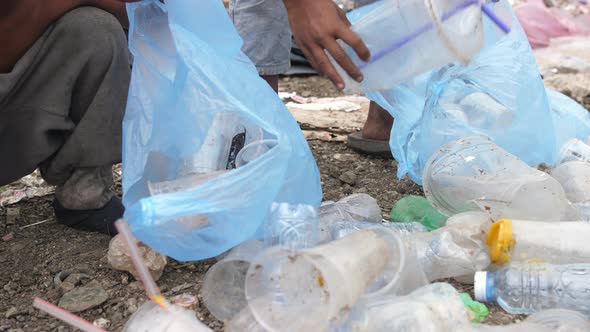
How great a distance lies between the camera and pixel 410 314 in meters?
1.35

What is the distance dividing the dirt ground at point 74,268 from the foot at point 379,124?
22 centimetres

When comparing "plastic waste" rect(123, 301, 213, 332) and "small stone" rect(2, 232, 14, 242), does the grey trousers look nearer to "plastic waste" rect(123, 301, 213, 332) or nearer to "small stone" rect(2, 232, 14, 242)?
"small stone" rect(2, 232, 14, 242)

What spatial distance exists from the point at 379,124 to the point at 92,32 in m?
1.15

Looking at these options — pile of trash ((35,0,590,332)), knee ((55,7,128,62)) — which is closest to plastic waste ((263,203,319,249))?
pile of trash ((35,0,590,332))

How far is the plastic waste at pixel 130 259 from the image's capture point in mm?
1592

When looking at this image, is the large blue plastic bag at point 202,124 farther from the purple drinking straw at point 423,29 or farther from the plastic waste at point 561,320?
the plastic waste at point 561,320

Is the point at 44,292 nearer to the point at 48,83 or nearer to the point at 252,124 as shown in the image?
the point at 48,83

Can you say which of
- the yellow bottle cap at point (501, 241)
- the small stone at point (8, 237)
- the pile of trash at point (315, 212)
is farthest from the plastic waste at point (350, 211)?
the small stone at point (8, 237)

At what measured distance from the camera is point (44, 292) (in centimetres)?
163

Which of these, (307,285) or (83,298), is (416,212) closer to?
(307,285)

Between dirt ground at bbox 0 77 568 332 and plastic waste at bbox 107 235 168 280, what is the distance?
0.04 m

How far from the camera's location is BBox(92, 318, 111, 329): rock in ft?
4.86

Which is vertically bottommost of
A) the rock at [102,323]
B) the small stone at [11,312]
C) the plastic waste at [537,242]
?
the small stone at [11,312]

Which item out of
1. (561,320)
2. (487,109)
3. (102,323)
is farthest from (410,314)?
(487,109)
